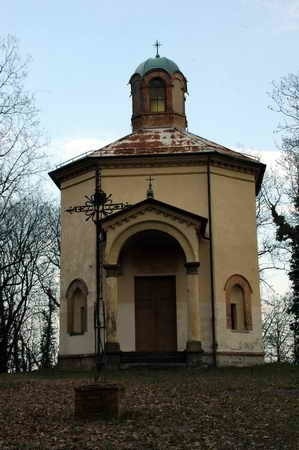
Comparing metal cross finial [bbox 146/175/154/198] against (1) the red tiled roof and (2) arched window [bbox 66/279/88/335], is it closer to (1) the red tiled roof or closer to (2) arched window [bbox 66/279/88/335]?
(1) the red tiled roof

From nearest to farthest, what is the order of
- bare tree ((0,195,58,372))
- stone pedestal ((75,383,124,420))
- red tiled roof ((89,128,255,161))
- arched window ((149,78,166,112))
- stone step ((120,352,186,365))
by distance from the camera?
stone pedestal ((75,383,124,420)) → stone step ((120,352,186,365)) → red tiled roof ((89,128,255,161)) → arched window ((149,78,166,112)) → bare tree ((0,195,58,372))

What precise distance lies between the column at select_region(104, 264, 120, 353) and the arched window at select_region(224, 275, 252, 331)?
4549 millimetres

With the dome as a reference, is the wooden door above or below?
below

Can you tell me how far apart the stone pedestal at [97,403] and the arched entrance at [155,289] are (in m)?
12.0

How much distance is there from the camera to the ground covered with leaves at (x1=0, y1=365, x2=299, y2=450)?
10469mm

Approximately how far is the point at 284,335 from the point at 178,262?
35.4 metres

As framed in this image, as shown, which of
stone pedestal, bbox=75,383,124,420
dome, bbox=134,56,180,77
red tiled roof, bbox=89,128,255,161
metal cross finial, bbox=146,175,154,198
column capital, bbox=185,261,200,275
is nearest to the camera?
stone pedestal, bbox=75,383,124,420

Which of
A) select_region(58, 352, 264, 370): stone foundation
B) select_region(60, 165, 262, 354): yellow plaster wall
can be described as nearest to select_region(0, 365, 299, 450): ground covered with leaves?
select_region(58, 352, 264, 370): stone foundation

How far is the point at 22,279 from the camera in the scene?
39500 mm

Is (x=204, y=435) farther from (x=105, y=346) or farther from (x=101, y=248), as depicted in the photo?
(x=101, y=248)

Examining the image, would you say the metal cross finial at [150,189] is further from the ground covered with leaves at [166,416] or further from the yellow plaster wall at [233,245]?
the ground covered with leaves at [166,416]

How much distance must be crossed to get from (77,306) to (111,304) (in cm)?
338

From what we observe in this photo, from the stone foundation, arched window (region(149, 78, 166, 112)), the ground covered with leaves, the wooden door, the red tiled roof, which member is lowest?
the ground covered with leaves

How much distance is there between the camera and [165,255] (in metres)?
24.7
